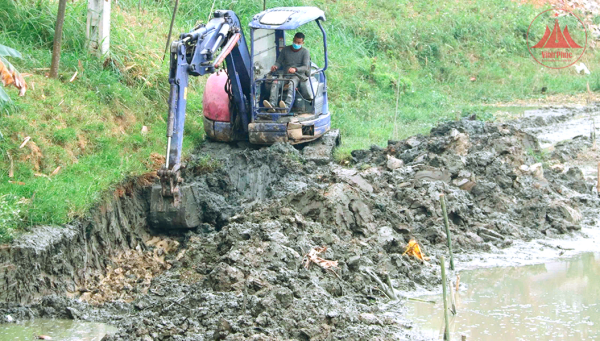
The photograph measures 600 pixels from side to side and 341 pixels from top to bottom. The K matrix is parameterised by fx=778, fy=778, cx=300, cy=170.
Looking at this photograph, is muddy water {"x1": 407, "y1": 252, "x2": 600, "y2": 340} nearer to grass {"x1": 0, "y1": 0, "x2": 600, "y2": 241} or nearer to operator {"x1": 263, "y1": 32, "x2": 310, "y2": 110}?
grass {"x1": 0, "y1": 0, "x2": 600, "y2": 241}

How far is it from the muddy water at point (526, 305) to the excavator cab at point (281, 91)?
470 centimetres

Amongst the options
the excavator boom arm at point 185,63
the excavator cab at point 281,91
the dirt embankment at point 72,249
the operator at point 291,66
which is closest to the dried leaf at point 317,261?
the excavator boom arm at point 185,63

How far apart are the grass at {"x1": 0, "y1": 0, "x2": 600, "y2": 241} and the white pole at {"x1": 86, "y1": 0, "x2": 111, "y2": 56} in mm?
217

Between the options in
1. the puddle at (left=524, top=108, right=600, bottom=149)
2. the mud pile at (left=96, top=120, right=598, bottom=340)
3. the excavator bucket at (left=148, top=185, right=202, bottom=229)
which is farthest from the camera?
the puddle at (left=524, top=108, right=600, bottom=149)

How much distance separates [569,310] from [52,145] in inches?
289

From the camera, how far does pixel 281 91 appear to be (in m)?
13.3

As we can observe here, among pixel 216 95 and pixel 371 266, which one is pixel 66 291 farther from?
pixel 216 95

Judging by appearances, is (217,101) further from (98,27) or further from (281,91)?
(98,27)

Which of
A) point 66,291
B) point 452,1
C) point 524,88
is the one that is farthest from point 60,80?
point 452,1

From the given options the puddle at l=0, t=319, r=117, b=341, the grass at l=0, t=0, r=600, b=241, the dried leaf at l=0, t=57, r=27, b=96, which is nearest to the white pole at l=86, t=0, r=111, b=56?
the grass at l=0, t=0, r=600, b=241

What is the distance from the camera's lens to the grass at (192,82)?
10.9 m

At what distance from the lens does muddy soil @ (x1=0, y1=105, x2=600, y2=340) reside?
24.2 ft

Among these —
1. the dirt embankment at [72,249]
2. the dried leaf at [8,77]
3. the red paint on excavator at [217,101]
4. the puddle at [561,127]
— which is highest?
the dried leaf at [8,77]

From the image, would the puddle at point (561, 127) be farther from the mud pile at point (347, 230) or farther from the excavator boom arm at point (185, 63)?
the excavator boom arm at point (185, 63)
